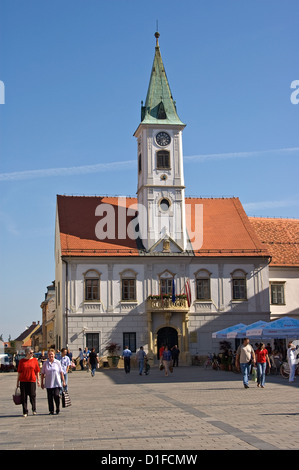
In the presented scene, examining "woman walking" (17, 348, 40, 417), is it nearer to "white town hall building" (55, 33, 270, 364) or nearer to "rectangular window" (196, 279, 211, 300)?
"white town hall building" (55, 33, 270, 364)

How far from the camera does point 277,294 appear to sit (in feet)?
177

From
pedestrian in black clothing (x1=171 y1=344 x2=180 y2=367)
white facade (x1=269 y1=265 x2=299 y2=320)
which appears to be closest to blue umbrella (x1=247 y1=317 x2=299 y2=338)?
pedestrian in black clothing (x1=171 y1=344 x2=180 y2=367)

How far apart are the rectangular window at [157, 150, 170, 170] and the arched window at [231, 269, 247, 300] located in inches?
394

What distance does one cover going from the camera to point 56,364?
1700cm

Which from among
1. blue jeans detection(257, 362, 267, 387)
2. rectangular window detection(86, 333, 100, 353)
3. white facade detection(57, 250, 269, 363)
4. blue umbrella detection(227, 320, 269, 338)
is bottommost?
blue jeans detection(257, 362, 267, 387)

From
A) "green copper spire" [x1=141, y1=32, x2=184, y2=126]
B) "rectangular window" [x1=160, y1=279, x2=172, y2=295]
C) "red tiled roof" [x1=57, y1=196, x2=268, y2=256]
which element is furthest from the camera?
"green copper spire" [x1=141, y1=32, x2=184, y2=126]

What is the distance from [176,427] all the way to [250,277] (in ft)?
129

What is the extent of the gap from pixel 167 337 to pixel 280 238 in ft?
46.0

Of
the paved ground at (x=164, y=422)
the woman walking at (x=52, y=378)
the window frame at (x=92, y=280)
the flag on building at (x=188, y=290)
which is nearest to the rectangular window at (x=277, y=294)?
the flag on building at (x=188, y=290)

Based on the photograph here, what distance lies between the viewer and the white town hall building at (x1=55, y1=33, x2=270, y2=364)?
4950 centimetres

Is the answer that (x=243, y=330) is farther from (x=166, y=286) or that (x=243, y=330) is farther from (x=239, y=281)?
(x=239, y=281)

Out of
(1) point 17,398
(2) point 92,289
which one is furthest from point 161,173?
(1) point 17,398
